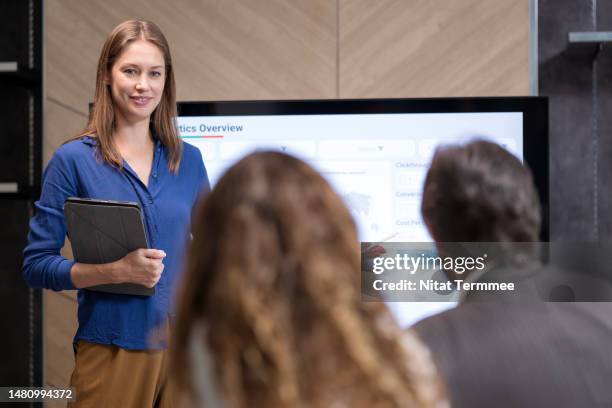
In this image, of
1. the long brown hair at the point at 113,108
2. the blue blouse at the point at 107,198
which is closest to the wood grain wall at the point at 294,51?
the long brown hair at the point at 113,108

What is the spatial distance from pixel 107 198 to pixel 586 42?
1867 millimetres

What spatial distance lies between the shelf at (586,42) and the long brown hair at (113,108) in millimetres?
1545

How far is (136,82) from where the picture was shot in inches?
74.1

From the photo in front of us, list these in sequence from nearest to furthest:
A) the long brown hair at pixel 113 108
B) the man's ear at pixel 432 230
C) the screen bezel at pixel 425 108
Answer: the man's ear at pixel 432 230
the long brown hair at pixel 113 108
the screen bezel at pixel 425 108

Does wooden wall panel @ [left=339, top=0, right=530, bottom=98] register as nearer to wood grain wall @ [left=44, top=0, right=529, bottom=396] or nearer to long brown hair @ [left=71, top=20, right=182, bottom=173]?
wood grain wall @ [left=44, top=0, right=529, bottom=396]

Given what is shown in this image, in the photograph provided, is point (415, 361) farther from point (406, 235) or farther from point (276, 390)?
point (406, 235)

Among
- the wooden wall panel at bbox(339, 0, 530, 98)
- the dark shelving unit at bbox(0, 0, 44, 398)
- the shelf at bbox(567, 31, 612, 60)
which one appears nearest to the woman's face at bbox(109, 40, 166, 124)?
the wooden wall panel at bbox(339, 0, 530, 98)

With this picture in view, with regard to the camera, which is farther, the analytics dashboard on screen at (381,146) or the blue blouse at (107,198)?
the analytics dashboard on screen at (381,146)

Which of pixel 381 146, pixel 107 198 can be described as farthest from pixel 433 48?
pixel 107 198

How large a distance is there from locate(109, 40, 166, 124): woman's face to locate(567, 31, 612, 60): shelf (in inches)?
62.2

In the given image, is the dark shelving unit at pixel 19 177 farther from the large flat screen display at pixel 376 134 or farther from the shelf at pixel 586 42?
the shelf at pixel 586 42

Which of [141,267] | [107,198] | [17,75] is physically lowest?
[141,267]

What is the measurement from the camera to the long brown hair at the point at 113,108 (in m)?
1.85

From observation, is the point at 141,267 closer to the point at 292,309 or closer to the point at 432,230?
the point at 432,230
